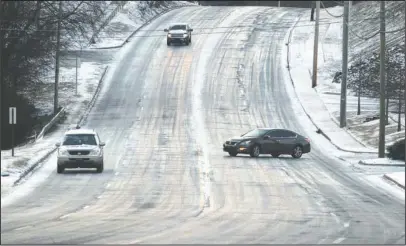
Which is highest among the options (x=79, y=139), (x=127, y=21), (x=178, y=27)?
(x=127, y=21)

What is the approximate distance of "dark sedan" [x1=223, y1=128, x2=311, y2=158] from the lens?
42.5 meters

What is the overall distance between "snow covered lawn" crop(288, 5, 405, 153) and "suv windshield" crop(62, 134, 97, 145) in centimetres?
1538

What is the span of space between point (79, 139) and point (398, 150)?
13.9m

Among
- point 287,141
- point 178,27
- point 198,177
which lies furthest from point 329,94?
point 198,177

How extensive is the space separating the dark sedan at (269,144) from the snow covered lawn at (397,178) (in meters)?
8.73

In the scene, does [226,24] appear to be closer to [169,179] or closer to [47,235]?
[169,179]

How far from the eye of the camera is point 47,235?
59.3ft

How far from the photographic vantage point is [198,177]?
3375cm

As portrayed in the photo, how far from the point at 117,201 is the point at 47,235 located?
325 inches

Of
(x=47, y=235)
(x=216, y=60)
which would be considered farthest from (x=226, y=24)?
(x=47, y=235)

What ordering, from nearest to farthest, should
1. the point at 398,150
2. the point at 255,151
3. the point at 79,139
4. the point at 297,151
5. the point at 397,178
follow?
1. the point at 397,178
2. the point at 79,139
3. the point at 398,150
4. the point at 255,151
5. the point at 297,151

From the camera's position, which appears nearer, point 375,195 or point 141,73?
point 375,195

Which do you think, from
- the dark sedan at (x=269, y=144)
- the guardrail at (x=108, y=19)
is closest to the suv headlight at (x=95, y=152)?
the dark sedan at (x=269, y=144)

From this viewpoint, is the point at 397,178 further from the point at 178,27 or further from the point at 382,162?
the point at 178,27
